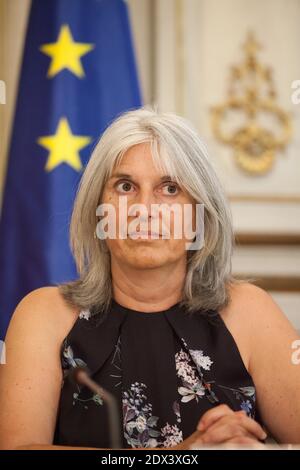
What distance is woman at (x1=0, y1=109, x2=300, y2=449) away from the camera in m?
1.50

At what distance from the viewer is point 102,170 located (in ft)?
5.28

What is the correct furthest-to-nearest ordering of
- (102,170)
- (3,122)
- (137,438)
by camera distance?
1. (3,122)
2. (102,170)
3. (137,438)

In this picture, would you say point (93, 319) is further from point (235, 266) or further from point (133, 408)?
point (235, 266)

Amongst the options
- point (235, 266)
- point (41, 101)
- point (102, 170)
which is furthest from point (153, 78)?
point (102, 170)

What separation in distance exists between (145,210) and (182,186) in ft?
0.37

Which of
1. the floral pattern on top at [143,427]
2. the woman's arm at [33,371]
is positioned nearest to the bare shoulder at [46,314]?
the woman's arm at [33,371]

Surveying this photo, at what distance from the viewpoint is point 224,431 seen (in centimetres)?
130

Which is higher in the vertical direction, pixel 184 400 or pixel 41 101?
pixel 41 101

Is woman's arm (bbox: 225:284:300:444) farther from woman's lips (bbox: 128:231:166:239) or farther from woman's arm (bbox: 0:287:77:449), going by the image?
woman's arm (bbox: 0:287:77:449)

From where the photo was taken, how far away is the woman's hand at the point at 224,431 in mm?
1299

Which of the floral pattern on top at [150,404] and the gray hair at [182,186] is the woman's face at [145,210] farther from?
the floral pattern on top at [150,404]

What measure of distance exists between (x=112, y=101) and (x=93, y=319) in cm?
135

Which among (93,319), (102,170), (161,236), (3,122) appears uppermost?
(3,122)

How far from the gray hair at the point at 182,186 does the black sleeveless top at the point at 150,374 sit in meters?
0.05
